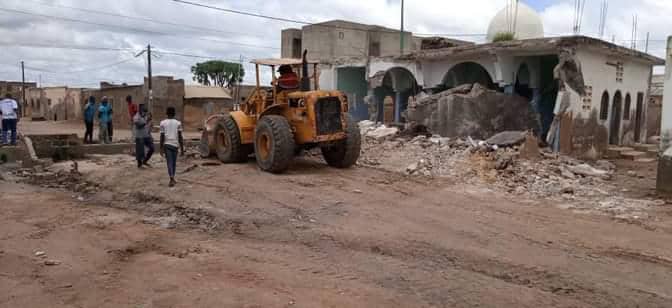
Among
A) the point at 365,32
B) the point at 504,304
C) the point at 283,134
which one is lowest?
the point at 504,304

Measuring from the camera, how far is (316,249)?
20.7 ft

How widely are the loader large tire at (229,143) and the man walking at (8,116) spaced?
215 inches

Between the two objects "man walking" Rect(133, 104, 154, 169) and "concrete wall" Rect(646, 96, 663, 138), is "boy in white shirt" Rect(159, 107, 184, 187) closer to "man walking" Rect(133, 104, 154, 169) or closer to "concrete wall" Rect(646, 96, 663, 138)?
"man walking" Rect(133, 104, 154, 169)

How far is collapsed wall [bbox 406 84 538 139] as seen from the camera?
1526 centimetres

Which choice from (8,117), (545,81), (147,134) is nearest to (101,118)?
(8,117)

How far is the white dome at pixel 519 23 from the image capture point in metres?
23.6

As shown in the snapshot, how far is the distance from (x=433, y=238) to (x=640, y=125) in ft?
53.3

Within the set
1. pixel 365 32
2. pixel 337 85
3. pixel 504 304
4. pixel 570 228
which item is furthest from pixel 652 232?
pixel 365 32

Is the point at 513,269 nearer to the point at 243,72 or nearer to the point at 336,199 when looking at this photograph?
the point at 336,199

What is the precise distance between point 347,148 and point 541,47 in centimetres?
610

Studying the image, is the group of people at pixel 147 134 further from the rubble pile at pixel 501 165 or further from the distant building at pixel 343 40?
the distant building at pixel 343 40

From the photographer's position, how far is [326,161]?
12477 millimetres

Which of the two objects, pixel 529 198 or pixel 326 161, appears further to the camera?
pixel 326 161

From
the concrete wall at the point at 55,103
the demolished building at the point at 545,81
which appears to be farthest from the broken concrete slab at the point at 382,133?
the concrete wall at the point at 55,103
